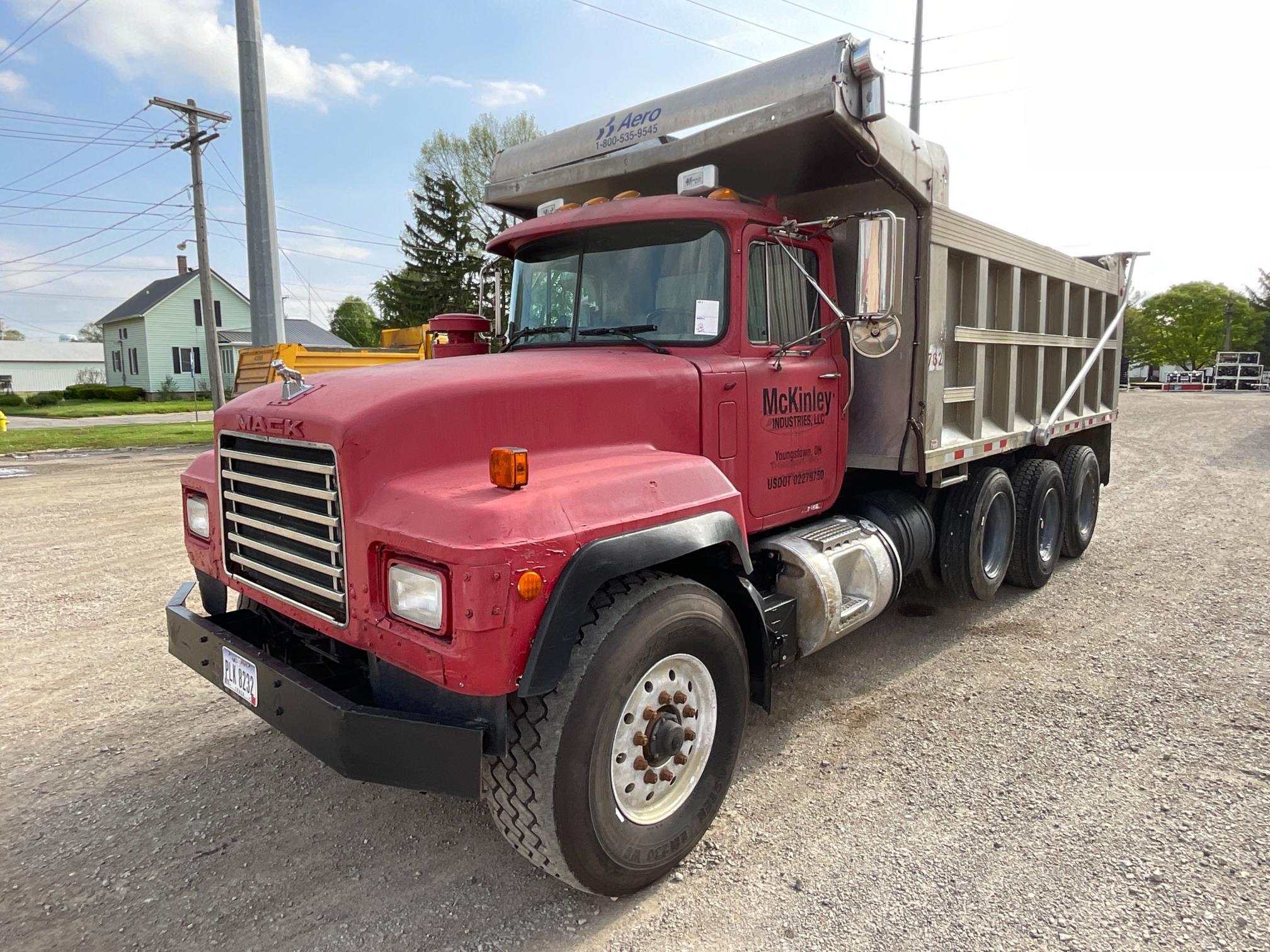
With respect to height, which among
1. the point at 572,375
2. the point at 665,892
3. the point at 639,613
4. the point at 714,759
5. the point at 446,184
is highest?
the point at 446,184

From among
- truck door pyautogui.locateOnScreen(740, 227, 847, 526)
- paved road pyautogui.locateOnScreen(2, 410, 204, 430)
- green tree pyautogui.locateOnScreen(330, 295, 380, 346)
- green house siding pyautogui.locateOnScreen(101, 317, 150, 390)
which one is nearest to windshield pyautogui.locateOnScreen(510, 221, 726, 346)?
truck door pyautogui.locateOnScreen(740, 227, 847, 526)

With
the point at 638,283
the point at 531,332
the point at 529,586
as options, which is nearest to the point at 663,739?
the point at 529,586

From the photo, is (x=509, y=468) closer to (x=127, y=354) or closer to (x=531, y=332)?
(x=531, y=332)

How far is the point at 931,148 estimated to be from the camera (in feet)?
15.4

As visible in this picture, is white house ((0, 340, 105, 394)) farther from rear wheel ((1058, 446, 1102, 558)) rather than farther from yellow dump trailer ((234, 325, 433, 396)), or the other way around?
rear wheel ((1058, 446, 1102, 558))

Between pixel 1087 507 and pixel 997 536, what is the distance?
224 cm

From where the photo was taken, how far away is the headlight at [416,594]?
2365 millimetres

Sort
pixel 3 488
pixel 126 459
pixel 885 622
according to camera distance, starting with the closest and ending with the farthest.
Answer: pixel 885 622 → pixel 3 488 → pixel 126 459

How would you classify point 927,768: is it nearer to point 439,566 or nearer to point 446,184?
point 439,566

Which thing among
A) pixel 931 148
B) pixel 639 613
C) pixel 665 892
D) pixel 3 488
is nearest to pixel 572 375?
pixel 639 613

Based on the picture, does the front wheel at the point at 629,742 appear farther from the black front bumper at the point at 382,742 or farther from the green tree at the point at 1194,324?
the green tree at the point at 1194,324

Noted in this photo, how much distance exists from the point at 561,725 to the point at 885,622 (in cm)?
390

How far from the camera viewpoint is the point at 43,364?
6475 centimetres

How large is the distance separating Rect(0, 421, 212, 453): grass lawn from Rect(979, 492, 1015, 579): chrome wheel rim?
18.6 m
